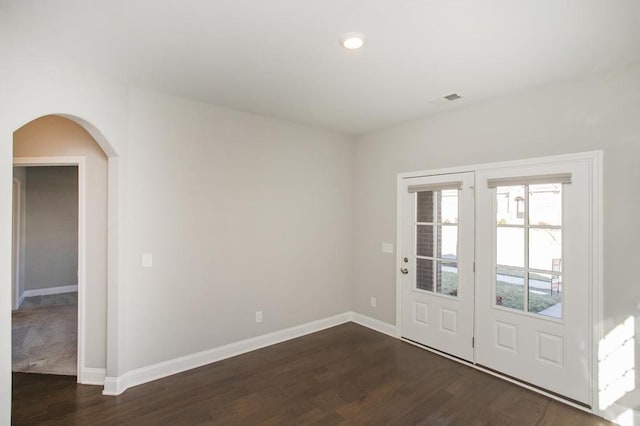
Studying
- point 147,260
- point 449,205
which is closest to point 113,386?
point 147,260

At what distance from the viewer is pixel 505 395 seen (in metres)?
2.81

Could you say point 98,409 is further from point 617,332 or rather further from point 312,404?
point 617,332

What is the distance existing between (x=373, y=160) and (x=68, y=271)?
6.46 metres

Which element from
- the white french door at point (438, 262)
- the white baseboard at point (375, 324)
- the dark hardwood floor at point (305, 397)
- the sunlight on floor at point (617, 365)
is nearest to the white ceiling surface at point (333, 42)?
the white french door at point (438, 262)

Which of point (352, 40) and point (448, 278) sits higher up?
point (352, 40)

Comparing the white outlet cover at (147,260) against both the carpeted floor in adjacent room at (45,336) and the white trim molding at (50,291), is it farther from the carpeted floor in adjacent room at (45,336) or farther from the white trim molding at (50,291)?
the white trim molding at (50,291)

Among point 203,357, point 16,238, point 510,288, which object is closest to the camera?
point 510,288

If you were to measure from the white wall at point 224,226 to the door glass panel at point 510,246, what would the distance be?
2.12m

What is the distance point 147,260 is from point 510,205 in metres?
3.58

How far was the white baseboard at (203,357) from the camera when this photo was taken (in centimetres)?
282

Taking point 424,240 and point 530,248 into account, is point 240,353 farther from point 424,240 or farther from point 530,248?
point 530,248

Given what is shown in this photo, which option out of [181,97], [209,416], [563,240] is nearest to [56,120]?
[181,97]

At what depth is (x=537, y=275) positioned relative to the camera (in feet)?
9.71

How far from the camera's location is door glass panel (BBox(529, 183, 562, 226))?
2.83 metres
